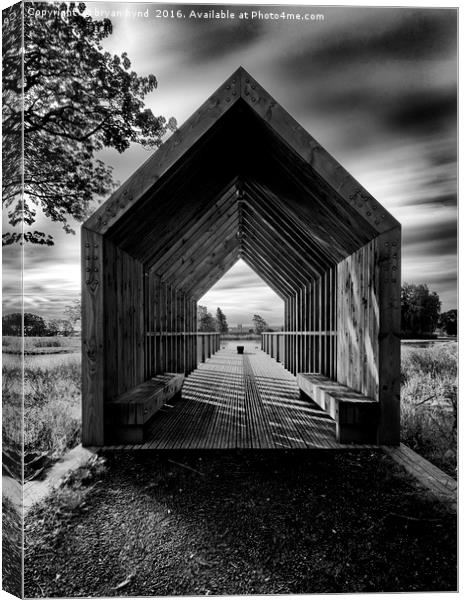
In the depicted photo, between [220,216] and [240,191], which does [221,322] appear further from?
[240,191]

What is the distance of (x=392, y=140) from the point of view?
11.6 feet

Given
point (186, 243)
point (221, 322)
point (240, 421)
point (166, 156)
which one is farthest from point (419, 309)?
point (221, 322)

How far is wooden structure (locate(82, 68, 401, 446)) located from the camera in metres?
3.89

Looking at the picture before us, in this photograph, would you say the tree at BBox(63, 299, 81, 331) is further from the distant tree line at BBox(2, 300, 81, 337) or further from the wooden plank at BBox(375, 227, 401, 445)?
the wooden plank at BBox(375, 227, 401, 445)

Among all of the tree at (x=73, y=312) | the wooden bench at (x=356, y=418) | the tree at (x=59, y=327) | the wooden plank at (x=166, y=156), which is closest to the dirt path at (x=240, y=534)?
the wooden bench at (x=356, y=418)

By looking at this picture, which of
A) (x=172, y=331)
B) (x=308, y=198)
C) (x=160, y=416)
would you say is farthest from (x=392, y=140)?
(x=172, y=331)

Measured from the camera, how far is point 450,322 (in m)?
2.96

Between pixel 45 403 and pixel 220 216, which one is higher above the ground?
pixel 220 216

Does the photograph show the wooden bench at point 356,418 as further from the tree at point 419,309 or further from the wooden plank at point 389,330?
the tree at point 419,309

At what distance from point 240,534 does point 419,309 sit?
2.73m

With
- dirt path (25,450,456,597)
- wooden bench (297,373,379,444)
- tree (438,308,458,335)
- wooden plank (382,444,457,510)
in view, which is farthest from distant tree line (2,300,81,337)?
tree (438,308,458,335)

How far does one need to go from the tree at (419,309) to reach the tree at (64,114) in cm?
311

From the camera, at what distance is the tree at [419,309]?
3.51 metres

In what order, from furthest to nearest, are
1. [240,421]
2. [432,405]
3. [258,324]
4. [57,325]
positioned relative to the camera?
[258,324], [57,325], [240,421], [432,405]
